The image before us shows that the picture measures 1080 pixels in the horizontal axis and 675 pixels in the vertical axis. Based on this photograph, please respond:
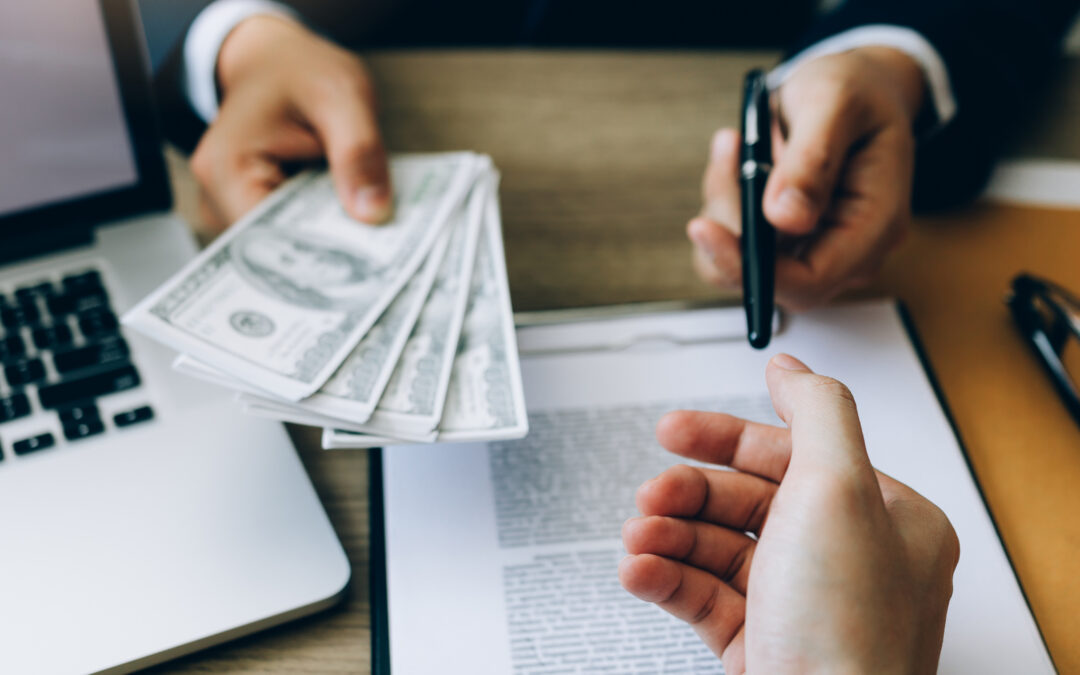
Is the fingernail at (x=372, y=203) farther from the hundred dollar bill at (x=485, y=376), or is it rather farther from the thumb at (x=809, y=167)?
the thumb at (x=809, y=167)

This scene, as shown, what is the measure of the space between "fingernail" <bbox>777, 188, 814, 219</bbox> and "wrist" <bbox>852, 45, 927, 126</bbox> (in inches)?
8.4

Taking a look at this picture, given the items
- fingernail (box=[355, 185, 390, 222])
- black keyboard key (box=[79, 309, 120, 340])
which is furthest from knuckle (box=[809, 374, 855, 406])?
black keyboard key (box=[79, 309, 120, 340])

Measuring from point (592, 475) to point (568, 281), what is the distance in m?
0.21

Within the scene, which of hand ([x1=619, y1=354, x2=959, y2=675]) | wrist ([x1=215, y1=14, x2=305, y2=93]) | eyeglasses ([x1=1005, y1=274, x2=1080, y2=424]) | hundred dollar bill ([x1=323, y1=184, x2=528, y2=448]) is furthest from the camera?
wrist ([x1=215, y1=14, x2=305, y2=93])

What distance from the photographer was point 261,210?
0.56 meters

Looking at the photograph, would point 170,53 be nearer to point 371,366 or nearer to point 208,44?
point 208,44

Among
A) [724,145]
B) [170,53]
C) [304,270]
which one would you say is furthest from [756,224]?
[170,53]

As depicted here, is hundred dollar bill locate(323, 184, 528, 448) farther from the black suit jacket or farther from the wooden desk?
the black suit jacket

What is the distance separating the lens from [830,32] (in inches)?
30.5

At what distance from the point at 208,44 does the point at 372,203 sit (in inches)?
10.8

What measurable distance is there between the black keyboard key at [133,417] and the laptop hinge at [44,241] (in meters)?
0.17

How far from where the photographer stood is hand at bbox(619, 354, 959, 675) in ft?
1.08

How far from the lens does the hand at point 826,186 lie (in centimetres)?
53

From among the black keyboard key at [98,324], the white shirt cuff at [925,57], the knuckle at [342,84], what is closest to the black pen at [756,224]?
the white shirt cuff at [925,57]
